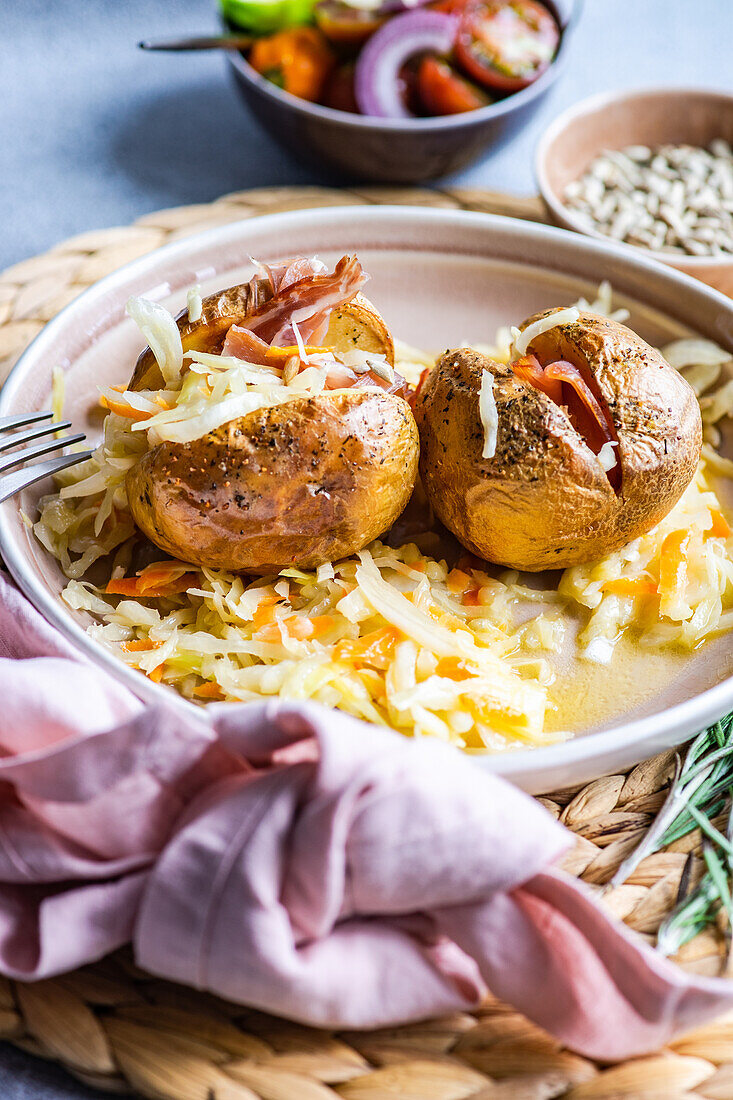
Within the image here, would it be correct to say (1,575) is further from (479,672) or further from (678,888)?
(678,888)

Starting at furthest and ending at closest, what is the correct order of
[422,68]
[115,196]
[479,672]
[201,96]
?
[201,96] < [115,196] < [422,68] < [479,672]

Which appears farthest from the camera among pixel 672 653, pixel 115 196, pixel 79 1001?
pixel 115 196

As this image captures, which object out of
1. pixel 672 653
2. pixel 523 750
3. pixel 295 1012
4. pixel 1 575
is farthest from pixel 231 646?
pixel 672 653

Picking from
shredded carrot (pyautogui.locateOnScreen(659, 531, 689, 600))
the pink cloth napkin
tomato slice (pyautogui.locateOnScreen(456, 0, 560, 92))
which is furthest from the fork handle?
the pink cloth napkin

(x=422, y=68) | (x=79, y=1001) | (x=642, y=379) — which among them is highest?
(x=422, y=68)

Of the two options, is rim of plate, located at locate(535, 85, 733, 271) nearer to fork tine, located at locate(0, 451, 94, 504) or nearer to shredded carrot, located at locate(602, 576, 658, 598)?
shredded carrot, located at locate(602, 576, 658, 598)

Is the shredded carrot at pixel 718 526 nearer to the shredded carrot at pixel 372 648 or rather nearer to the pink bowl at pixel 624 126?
the shredded carrot at pixel 372 648
